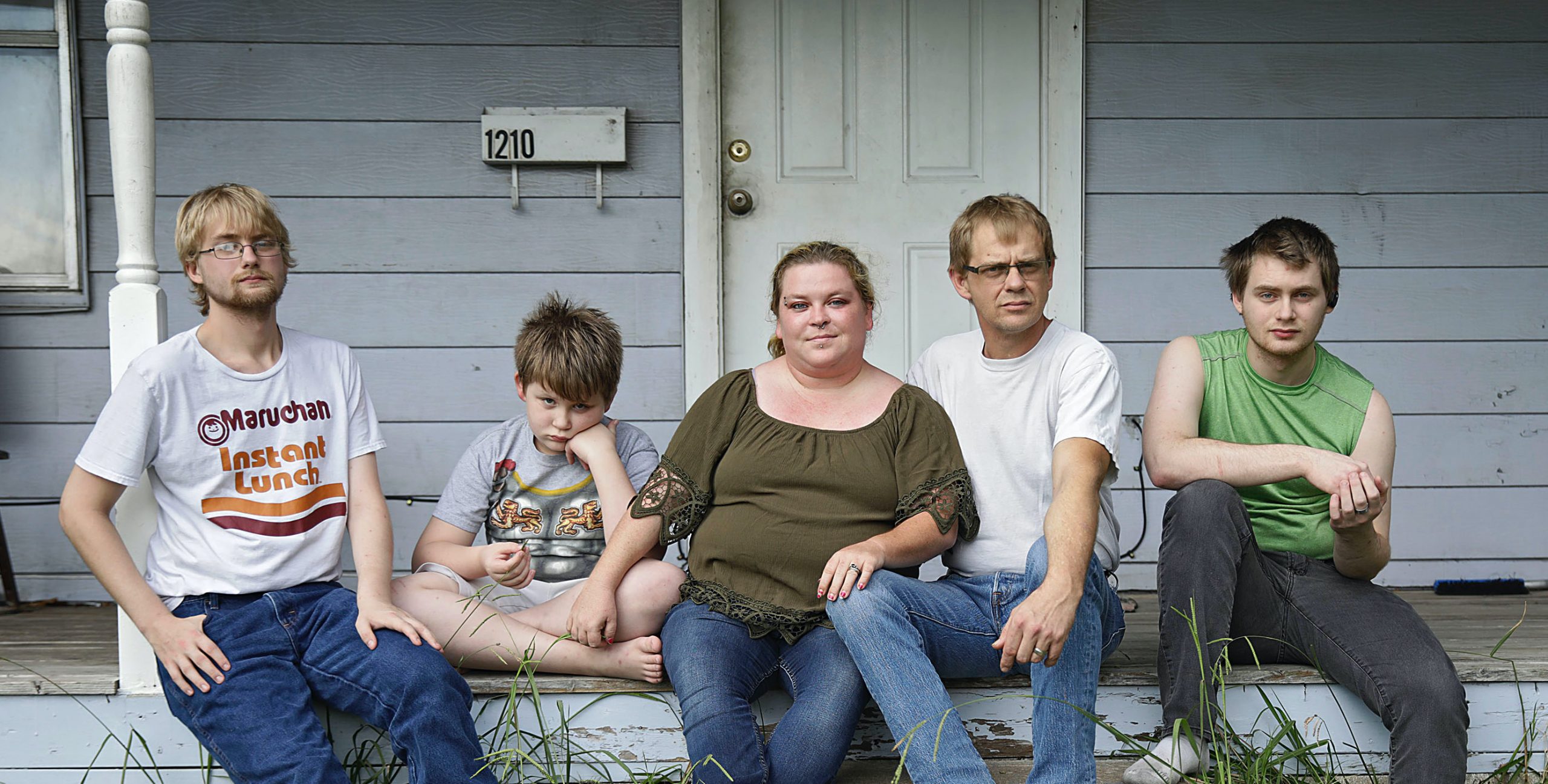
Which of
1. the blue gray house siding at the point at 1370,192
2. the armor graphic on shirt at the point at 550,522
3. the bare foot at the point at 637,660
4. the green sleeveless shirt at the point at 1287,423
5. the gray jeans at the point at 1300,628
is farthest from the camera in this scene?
the blue gray house siding at the point at 1370,192

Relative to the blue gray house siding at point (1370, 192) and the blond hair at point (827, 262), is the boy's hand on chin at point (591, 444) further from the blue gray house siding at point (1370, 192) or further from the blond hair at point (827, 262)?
the blue gray house siding at point (1370, 192)

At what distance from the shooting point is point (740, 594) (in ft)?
5.83

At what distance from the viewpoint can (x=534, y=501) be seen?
2023 millimetres

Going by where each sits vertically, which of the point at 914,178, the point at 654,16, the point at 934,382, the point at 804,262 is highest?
the point at 654,16

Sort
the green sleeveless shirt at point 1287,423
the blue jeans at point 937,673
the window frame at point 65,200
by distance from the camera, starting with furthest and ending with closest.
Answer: the window frame at point 65,200
the green sleeveless shirt at point 1287,423
the blue jeans at point 937,673

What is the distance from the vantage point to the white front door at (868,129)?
2881 mm

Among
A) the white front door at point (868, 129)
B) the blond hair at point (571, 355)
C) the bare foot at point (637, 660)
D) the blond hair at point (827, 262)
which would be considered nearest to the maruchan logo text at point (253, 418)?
the blond hair at point (571, 355)

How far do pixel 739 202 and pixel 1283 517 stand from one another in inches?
60.8

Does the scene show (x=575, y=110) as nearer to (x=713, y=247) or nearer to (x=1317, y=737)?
(x=713, y=247)

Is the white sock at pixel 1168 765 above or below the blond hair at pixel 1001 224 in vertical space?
below

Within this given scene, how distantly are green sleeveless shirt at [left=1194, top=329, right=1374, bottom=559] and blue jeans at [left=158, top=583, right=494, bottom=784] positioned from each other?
1.35m

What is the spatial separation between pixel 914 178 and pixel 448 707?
184 centimetres

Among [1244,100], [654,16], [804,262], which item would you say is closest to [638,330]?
[654,16]

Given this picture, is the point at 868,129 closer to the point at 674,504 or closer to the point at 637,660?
the point at 674,504
